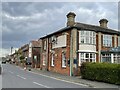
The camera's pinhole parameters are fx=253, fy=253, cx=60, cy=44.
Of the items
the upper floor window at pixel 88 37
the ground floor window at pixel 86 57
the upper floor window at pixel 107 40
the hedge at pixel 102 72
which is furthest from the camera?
the upper floor window at pixel 107 40

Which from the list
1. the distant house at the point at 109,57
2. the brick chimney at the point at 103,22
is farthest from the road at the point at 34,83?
the brick chimney at the point at 103,22

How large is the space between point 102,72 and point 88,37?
11834mm

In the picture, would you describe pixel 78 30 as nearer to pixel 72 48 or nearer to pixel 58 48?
pixel 72 48

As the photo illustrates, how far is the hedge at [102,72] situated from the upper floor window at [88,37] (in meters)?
7.93

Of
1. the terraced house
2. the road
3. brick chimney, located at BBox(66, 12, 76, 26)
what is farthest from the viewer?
brick chimney, located at BBox(66, 12, 76, 26)

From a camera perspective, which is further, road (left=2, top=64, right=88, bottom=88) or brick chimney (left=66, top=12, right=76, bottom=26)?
brick chimney (left=66, top=12, right=76, bottom=26)

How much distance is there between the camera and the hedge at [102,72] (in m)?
20.7

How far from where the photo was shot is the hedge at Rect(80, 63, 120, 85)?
20734 mm

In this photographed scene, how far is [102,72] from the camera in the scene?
2269 cm

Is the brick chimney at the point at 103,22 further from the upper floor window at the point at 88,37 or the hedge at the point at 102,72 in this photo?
the hedge at the point at 102,72

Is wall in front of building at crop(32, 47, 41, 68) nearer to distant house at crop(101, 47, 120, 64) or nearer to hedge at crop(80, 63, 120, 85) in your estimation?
distant house at crop(101, 47, 120, 64)

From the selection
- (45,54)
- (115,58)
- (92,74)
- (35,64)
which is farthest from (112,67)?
(35,64)

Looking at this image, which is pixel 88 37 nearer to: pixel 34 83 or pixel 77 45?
pixel 77 45

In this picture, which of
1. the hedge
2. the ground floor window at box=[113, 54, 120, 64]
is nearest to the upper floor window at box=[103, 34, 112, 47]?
the ground floor window at box=[113, 54, 120, 64]
